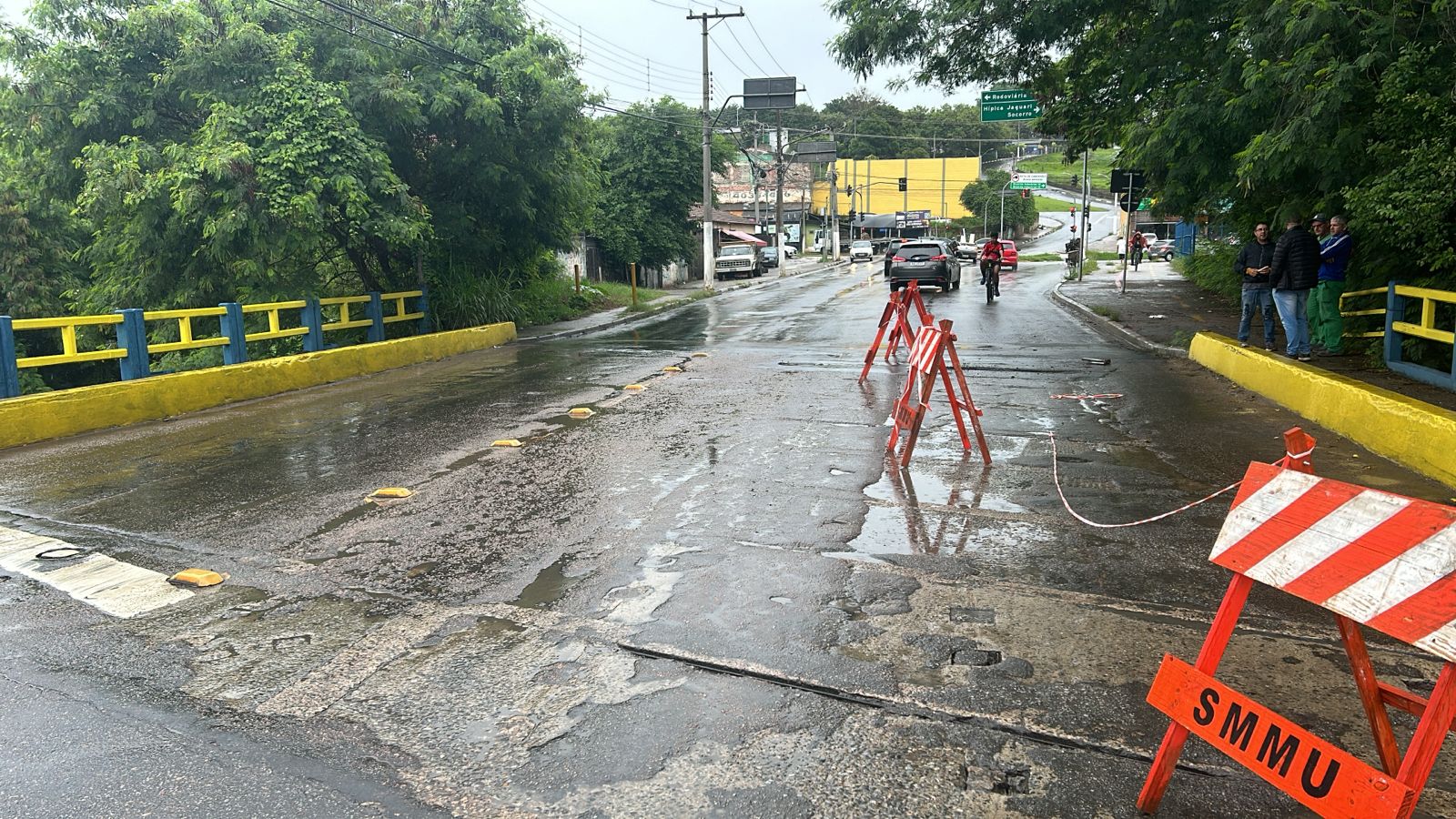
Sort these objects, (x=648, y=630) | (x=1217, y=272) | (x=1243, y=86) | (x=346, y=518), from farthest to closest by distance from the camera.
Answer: (x=1217, y=272) → (x=1243, y=86) → (x=346, y=518) → (x=648, y=630)

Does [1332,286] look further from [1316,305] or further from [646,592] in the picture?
[646,592]

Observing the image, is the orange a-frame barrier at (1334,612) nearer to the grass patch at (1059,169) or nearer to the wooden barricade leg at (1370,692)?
the wooden barricade leg at (1370,692)

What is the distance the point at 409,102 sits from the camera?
17.4 meters

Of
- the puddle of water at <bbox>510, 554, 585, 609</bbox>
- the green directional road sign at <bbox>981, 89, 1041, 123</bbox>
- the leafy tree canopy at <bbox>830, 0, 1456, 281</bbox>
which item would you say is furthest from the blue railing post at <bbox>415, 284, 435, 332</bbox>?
the green directional road sign at <bbox>981, 89, 1041, 123</bbox>

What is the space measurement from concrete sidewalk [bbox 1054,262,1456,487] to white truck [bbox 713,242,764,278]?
27.6 metres

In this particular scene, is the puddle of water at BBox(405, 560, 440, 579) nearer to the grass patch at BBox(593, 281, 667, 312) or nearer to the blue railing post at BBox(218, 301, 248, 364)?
the blue railing post at BBox(218, 301, 248, 364)

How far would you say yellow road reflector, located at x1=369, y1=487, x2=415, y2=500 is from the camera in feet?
23.6

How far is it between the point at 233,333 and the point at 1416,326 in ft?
47.2

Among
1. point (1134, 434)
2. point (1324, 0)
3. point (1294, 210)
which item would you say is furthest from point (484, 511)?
point (1294, 210)

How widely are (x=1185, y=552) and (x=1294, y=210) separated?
9662 millimetres

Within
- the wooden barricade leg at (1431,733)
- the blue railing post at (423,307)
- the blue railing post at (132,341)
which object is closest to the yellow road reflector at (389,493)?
the wooden barricade leg at (1431,733)

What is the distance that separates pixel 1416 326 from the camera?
10.7 metres

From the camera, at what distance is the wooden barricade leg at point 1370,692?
9.20ft

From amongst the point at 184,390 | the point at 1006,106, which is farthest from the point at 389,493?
the point at 1006,106
